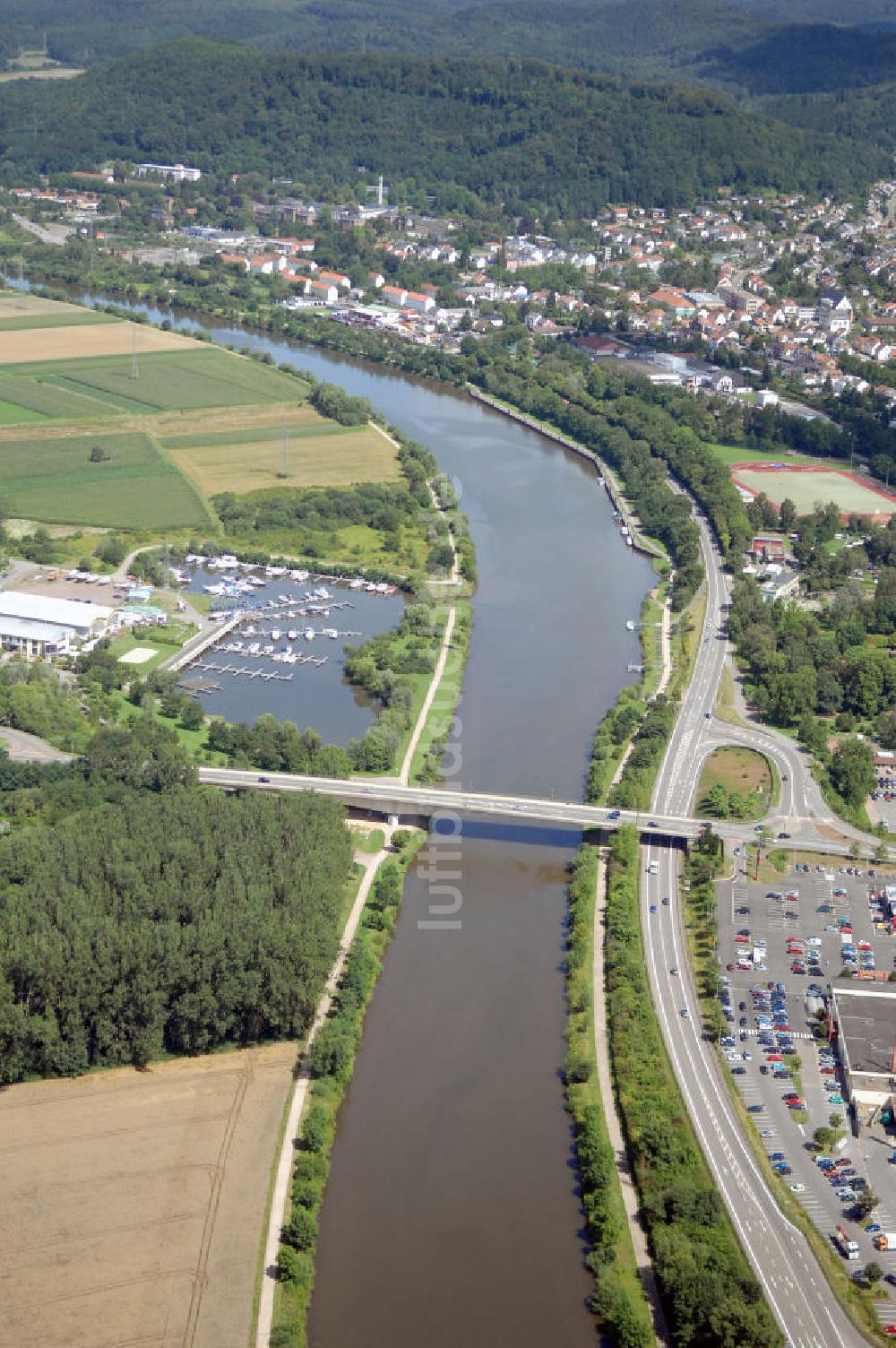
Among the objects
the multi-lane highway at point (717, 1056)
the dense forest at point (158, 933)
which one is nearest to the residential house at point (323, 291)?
the multi-lane highway at point (717, 1056)

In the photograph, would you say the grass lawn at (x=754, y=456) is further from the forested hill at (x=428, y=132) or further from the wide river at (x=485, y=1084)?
the forested hill at (x=428, y=132)

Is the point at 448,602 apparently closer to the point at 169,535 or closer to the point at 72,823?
the point at 169,535

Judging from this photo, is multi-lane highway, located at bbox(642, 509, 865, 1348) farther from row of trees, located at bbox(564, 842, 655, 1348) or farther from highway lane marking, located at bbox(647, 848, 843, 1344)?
row of trees, located at bbox(564, 842, 655, 1348)

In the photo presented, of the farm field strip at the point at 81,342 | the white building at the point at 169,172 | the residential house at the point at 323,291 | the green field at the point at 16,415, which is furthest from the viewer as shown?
the white building at the point at 169,172

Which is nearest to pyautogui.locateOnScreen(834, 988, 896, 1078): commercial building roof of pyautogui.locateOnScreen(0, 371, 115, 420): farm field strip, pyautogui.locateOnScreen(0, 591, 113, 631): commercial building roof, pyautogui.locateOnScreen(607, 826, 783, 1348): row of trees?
pyautogui.locateOnScreen(607, 826, 783, 1348): row of trees

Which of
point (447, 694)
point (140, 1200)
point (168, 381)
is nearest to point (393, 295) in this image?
point (168, 381)
